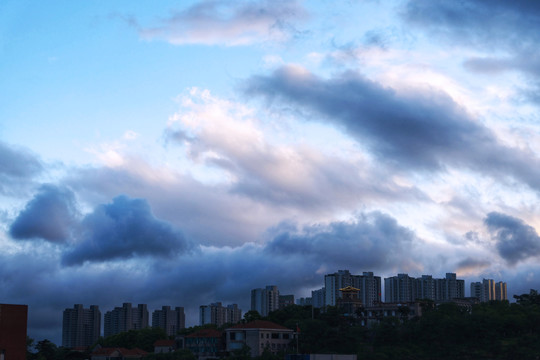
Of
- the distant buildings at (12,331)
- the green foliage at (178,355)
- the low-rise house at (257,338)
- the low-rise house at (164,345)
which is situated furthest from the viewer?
the low-rise house at (164,345)

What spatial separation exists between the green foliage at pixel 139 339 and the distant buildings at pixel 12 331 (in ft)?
279

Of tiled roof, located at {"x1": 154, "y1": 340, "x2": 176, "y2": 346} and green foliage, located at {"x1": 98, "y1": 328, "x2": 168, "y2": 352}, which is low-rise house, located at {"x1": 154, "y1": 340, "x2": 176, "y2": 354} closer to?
tiled roof, located at {"x1": 154, "y1": 340, "x2": 176, "y2": 346}

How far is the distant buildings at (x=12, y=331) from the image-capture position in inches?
2657

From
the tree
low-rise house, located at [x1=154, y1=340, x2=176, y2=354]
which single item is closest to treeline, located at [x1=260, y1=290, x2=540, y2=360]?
low-rise house, located at [x1=154, y1=340, x2=176, y2=354]

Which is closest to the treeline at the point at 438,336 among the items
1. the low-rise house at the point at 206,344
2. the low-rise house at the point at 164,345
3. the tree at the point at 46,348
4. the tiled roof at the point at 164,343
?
the low-rise house at the point at 206,344

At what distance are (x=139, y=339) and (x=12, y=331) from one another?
9116 centimetres

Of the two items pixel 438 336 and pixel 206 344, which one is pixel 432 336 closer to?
pixel 438 336

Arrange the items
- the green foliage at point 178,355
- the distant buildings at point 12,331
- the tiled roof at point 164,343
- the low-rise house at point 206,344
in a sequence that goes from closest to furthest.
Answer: the distant buildings at point 12,331, the green foliage at point 178,355, the low-rise house at point 206,344, the tiled roof at point 164,343

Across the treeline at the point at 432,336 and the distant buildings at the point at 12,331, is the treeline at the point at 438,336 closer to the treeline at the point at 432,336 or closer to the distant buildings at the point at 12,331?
the treeline at the point at 432,336

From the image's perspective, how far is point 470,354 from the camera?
115 meters

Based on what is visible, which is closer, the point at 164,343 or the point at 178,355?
the point at 178,355

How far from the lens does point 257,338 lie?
122375 mm

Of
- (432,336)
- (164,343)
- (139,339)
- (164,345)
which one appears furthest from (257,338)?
(139,339)

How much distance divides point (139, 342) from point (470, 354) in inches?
3140
